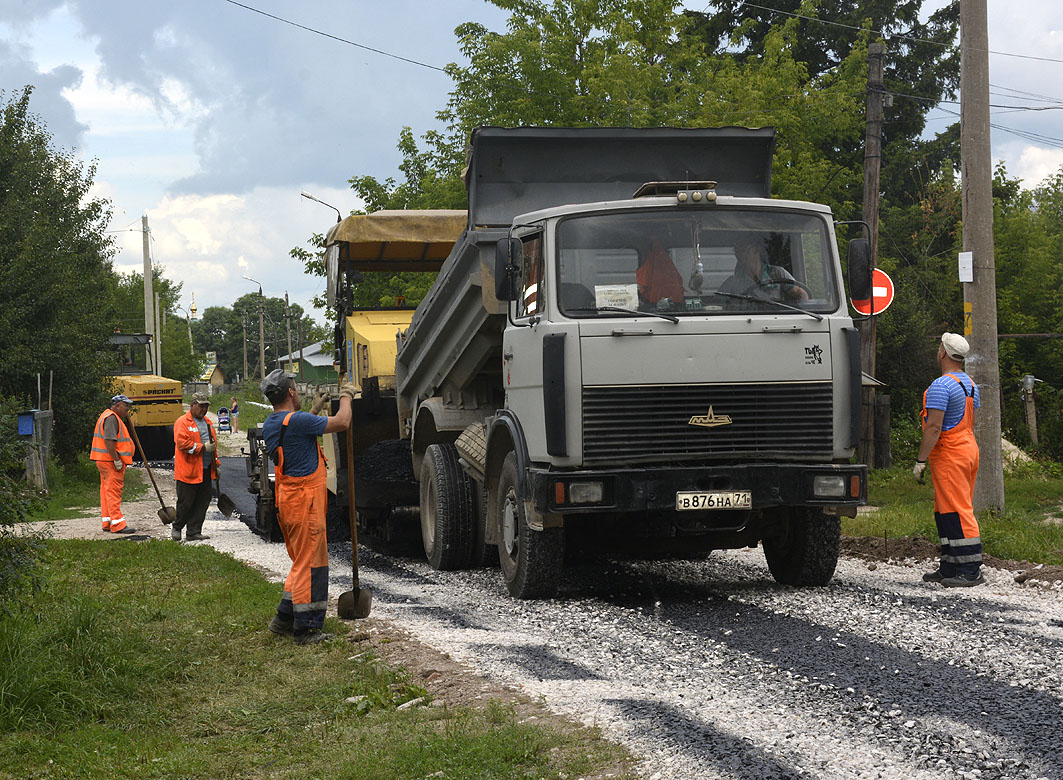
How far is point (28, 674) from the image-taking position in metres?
5.62

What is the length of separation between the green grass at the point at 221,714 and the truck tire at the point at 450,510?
2.41 m

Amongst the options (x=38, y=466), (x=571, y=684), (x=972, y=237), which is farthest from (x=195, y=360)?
(x=571, y=684)

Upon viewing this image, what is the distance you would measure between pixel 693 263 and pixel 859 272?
3.61 ft

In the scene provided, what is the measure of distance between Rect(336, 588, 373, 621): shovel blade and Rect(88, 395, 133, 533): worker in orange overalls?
7.78m

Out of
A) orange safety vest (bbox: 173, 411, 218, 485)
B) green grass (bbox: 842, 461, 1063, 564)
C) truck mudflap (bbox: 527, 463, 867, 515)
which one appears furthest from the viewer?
orange safety vest (bbox: 173, 411, 218, 485)

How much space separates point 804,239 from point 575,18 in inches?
638

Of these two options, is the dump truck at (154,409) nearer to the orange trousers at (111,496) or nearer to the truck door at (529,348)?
the orange trousers at (111,496)

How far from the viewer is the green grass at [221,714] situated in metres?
4.62

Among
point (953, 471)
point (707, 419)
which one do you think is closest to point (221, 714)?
point (707, 419)

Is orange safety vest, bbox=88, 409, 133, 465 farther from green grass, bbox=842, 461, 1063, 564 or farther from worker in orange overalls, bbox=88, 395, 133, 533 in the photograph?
green grass, bbox=842, 461, 1063, 564

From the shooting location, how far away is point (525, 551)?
828cm

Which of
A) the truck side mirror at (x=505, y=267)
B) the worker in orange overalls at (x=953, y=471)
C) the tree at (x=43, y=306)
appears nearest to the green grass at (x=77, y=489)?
the tree at (x=43, y=306)

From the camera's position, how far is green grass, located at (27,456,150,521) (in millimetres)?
18734

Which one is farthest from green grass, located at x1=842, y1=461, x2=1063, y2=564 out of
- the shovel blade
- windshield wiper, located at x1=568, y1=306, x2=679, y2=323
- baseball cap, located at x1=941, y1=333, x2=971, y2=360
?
the shovel blade
